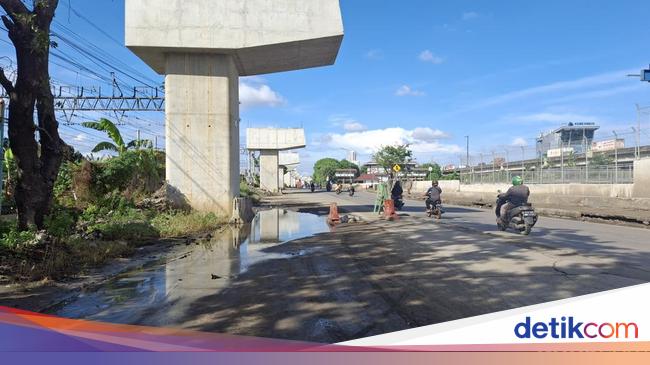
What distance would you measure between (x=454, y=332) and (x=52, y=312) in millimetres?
4982

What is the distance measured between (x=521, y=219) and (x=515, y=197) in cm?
63

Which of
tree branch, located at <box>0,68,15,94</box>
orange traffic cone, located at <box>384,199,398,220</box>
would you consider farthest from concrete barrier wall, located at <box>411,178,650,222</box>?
tree branch, located at <box>0,68,15,94</box>

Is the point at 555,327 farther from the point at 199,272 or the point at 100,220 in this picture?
the point at 100,220

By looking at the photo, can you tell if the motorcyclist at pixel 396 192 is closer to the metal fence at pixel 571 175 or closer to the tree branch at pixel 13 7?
the metal fence at pixel 571 175

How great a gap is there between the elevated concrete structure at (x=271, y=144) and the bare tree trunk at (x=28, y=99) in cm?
5219

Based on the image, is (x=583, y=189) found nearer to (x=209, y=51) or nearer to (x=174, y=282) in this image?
(x=209, y=51)

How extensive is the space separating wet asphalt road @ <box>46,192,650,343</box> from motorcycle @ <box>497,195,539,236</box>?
62cm

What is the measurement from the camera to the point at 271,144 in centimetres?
6134

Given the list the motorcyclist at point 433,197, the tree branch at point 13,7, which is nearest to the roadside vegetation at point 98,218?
the tree branch at point 13,7

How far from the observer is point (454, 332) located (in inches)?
109

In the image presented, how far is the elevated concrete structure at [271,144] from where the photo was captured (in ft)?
201

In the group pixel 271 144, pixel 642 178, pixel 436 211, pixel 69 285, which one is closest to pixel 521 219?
pixel 436 211

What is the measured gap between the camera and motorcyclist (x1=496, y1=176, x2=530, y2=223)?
1290cm

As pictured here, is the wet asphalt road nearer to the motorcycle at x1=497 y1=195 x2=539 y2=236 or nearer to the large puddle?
the large puddle
